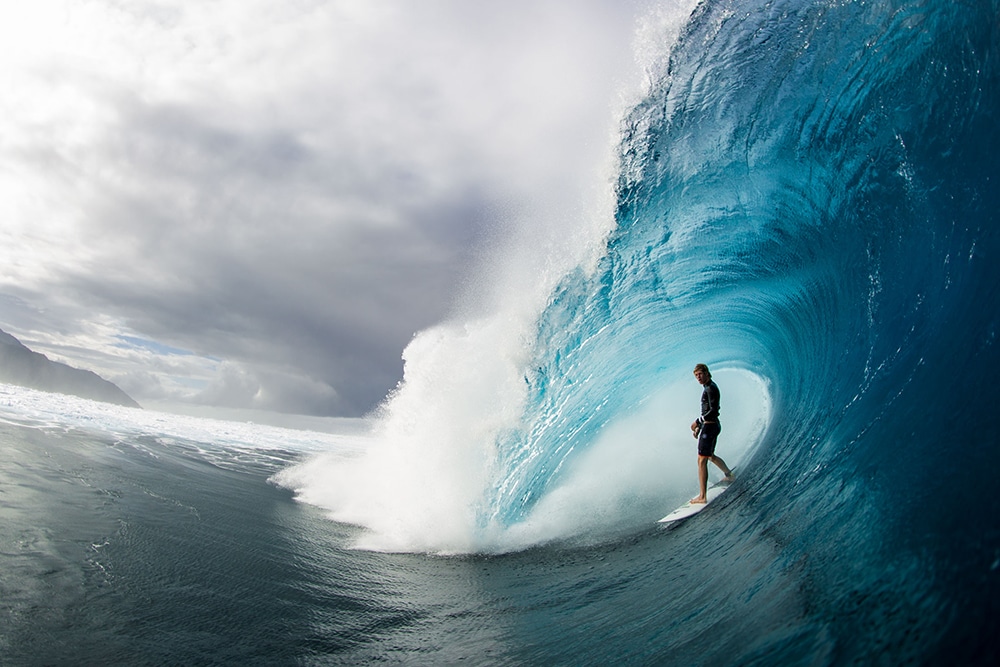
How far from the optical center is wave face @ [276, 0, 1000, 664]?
3.21m

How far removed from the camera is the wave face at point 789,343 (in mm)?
3209

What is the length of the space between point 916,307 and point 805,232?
2.71m

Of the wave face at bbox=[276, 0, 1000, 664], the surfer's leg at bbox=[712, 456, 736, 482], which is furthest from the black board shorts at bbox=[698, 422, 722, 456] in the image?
the wave face at bbox=[276, 0, 1000, 664]

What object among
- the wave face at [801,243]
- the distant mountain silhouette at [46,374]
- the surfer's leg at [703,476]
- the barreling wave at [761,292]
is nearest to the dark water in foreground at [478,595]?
the surfer's leg at [703,476]

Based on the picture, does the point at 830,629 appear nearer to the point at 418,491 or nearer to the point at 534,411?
the point at 534,411

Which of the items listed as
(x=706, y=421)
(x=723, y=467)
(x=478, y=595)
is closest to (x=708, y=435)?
(x=706, y=421)

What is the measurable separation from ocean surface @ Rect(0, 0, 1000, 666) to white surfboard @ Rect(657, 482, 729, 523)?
0.19 metres

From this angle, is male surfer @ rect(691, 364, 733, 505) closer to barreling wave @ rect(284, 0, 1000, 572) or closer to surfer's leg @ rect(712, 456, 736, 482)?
surfer's leg @ rect(712, 456, 736, 482)

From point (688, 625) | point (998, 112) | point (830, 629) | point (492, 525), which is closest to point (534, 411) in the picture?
point (492, 525)

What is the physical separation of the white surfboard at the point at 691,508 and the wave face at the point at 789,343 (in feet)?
0.82

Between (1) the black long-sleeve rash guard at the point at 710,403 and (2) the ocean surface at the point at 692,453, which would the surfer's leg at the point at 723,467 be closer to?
(2) the ocean surface at the point at 692,453

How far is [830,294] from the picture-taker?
694 cm

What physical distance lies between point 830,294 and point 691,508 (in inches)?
142

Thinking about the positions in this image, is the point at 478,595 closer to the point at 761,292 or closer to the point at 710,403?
the point at 710,403
